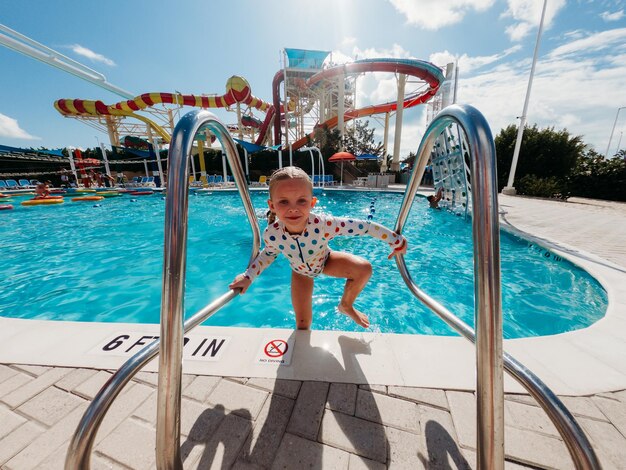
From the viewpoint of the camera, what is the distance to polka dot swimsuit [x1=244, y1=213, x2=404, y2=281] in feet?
6.40

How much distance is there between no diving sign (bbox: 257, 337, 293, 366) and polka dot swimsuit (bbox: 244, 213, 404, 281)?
2.01 ft

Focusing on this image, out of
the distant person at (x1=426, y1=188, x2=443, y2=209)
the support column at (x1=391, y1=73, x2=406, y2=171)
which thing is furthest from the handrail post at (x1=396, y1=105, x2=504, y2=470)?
the support column at (x1=391, y1=73, x2=406, y2=171)

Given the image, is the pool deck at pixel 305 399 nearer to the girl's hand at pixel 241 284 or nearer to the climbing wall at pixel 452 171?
the girl's hand at pixel 241 284

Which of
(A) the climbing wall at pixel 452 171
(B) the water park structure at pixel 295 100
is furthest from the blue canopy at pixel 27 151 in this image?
(A) the climbing wall at pixel 452 171

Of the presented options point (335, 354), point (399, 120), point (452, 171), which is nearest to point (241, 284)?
point (335, 354)

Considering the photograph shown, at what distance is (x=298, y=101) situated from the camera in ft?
101

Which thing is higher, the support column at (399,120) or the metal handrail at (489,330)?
the support column at (399,120)

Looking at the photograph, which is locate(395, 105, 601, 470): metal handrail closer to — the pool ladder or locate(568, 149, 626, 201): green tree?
the pool ladder

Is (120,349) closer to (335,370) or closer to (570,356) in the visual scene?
(335,370)

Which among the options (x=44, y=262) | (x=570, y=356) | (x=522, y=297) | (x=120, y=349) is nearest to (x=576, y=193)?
(x=522, y=297)

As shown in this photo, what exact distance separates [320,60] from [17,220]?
27.5 metres

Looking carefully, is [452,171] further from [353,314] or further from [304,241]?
[304,241]

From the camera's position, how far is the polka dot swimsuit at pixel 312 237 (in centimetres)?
195

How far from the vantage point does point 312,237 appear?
77.3 inches
